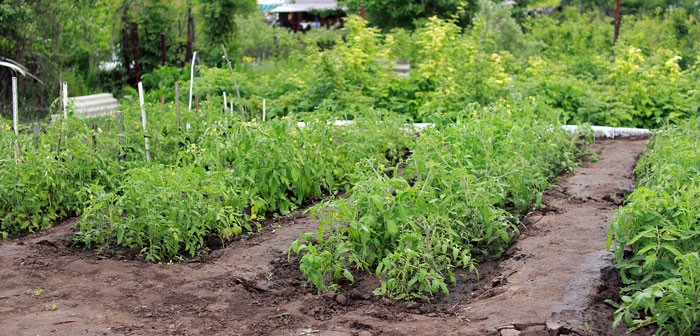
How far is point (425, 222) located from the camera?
18.2 feet

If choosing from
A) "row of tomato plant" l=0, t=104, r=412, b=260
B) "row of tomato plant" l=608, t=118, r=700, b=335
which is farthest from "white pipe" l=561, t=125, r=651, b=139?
"row of tomato plant" l=608, t=118, r=700, b=335

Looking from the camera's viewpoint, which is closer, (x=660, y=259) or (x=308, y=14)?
(x=660, y=259)

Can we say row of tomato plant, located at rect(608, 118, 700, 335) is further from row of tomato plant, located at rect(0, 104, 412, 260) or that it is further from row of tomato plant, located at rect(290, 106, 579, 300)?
row of tomato plant, located at rect(0, 104, 412, 260)

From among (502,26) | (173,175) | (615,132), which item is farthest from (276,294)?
(502,26)

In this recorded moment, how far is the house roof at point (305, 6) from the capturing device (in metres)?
30.9

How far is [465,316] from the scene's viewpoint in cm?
482

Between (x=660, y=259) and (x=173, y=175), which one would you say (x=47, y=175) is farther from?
(x=660, y=259)

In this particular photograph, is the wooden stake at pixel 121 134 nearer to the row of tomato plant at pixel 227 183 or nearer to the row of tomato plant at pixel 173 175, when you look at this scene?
the row of tomato plant at pixel 173 175

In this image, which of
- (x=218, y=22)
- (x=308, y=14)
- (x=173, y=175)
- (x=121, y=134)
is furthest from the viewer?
(x=308, y=14)

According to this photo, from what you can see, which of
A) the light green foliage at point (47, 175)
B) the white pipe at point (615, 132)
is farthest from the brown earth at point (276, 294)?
the white pipe at point (615, 132)

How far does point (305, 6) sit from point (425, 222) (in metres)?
27.5

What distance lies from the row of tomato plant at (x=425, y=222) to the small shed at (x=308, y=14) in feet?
74.9

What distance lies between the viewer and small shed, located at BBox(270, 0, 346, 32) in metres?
30.8

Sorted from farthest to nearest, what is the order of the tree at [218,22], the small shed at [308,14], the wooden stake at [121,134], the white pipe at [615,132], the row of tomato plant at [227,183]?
the small shed at [308,14]
the tree at [218,22]
the white pipe at [615,132]
the wooden stake at [121,134]
the row of tomato plant at [227,183]
